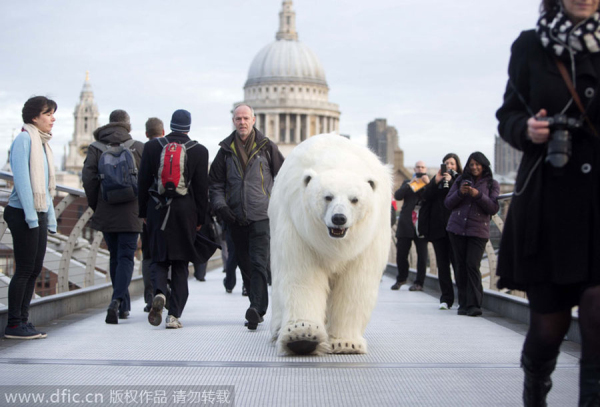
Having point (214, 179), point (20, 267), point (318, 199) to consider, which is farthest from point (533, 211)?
point (214, 179)

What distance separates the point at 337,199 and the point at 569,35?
7.89 feet

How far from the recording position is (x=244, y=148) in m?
7.98

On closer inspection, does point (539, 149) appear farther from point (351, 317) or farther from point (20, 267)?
point (20, 267)

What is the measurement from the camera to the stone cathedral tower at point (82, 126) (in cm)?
17838

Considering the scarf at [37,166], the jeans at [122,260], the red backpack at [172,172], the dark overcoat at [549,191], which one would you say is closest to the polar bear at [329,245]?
the red backpack at [172,172]

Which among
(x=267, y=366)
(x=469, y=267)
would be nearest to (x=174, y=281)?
(x=267, y=366)

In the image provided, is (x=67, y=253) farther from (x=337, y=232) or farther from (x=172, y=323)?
(x=337, y=232)

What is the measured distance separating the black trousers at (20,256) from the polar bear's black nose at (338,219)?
2389 mm

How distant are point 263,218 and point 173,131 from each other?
1.11 meters

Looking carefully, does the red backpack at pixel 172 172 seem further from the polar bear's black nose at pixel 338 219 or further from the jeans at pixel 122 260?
the polar bear's black nose at pixel 338 219

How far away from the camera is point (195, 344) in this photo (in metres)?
6.42

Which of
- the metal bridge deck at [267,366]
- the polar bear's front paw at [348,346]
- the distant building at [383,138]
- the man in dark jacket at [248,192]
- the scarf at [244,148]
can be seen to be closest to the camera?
the metal bridge deck at [267,366]

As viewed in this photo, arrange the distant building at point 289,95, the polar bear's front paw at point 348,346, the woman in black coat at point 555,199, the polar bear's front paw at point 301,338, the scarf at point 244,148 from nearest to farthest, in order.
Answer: the woman in black coat at point 555,199 → the polar bear's front paw at point 301,338 → the polar bear's front paw at point 348,346 → the scarf at point 244,148 → the distant building at point 289,95

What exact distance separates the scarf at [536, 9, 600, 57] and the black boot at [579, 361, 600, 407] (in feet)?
3.89
